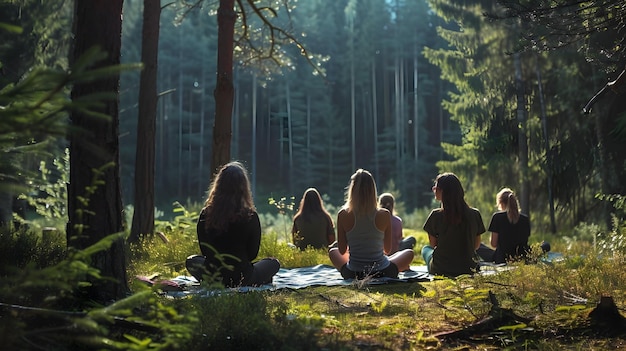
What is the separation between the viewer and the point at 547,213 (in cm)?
1681

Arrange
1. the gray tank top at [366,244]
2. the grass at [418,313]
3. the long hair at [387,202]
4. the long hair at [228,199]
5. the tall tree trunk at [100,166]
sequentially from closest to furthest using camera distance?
the grass at [418,313] → the tall tree trunk at [100,166] → the long hair at [228,199] → the gray tank top at [366,244] → the long hair at [387,202]

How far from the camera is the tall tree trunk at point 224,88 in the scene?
9516 mm

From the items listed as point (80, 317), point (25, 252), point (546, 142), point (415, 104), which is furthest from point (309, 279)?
point (415, 104)

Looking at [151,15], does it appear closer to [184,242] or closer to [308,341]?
[184,242]

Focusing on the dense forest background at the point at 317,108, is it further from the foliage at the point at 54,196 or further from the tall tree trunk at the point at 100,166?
the tall tree trunk at the point at 100,166

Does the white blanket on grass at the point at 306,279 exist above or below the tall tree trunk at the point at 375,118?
below

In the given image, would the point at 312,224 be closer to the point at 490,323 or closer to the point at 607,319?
the point at 490,323

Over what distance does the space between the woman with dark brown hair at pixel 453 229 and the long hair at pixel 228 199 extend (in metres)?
2.30

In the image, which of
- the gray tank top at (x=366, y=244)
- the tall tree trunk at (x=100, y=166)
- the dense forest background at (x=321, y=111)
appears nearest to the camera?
the tall tree trunk at (x=100, y=166)

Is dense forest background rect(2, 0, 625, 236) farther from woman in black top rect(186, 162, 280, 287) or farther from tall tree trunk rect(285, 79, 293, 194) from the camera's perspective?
woman in black top rect(186, 162, 280, 287)

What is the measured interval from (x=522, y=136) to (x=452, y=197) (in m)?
10.5

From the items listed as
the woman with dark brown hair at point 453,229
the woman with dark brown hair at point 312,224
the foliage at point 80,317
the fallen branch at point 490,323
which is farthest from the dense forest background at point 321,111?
the foliage at point 80,317

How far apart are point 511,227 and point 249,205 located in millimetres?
4240

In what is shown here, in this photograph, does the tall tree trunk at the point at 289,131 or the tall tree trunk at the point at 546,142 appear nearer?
the tall tree trunk at the point at 546,142
